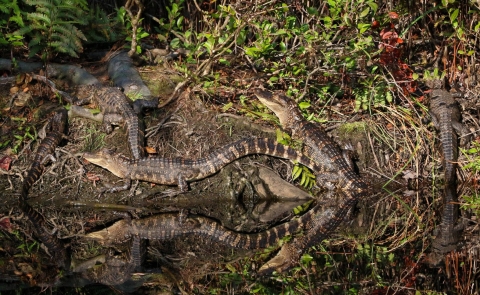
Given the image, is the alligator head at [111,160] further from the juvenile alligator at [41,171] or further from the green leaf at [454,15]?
the green leaf at [454,15]

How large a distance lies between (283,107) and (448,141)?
95.2 inches

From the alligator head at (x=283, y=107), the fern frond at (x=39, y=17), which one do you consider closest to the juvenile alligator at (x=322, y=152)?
Answer: the alligator head at (x=283, y=107)

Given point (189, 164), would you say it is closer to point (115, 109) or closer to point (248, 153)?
point (248, 153)

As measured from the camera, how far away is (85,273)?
653cm

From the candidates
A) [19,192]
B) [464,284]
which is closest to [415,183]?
[464,284]

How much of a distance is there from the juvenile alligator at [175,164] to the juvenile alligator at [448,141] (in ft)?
7.80

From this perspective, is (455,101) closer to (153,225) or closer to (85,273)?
(153,225)

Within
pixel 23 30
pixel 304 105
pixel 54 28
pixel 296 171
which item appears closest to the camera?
pixel 296 171

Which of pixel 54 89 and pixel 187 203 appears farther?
pixel 54 89

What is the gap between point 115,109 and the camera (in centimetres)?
885

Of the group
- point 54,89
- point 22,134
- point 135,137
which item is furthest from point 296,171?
point 22,134

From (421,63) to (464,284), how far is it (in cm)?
496

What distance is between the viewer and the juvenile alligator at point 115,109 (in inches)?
341

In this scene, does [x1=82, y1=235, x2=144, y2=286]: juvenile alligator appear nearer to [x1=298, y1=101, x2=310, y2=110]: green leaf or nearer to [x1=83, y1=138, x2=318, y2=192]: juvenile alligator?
[x1=83, y1=138, x2=318, y2=192]: juvenile alligator
